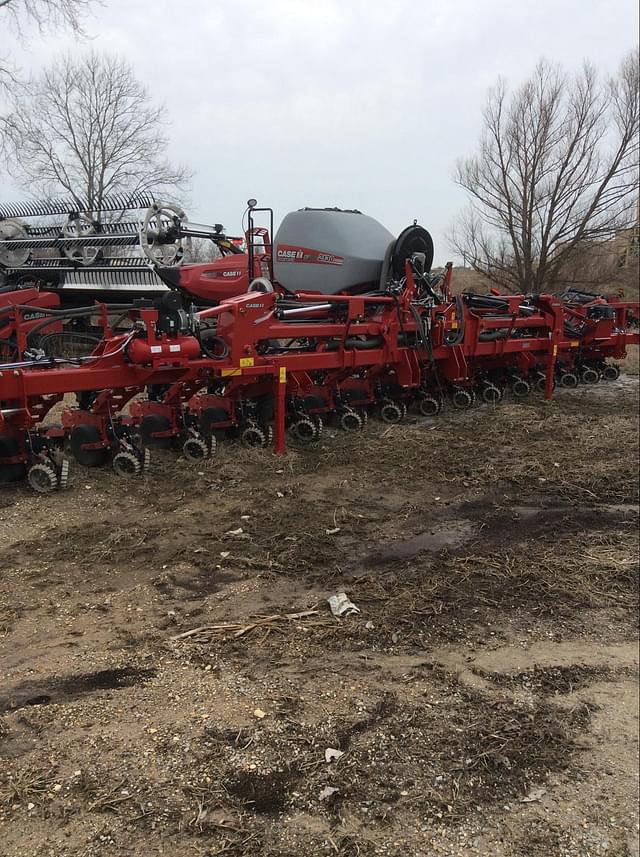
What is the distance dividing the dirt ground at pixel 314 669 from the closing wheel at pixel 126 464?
17 centimetres

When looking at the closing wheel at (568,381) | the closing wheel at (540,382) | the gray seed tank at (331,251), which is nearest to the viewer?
the gray seed tank at (331,251)

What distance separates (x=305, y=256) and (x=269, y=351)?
6.81 feet

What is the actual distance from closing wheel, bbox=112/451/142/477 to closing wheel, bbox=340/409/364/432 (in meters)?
2.67

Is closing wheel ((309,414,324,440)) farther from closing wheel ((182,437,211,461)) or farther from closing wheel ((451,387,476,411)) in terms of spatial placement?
closing wheel ((451,387,476,411))

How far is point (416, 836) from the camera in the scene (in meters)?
1.93

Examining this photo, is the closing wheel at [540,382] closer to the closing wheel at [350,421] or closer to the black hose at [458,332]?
the black hose at [458,332]

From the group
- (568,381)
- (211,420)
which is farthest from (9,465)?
(568,381)

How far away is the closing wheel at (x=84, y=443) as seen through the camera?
5.50m

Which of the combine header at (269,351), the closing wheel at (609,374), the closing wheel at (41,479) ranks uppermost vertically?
the combine header at (269,351)

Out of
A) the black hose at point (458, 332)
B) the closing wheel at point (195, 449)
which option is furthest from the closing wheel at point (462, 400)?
the closing wheel at point (195, 449)

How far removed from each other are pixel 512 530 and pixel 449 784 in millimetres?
2591

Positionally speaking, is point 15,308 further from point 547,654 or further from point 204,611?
point 547,654

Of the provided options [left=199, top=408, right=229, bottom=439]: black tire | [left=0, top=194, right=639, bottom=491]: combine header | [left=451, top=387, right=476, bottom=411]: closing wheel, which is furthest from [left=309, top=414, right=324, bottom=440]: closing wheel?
[left=451, top=387, right=476, bottom=411]: closing wheel

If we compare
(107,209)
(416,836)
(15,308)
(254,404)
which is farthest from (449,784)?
(107,209)
